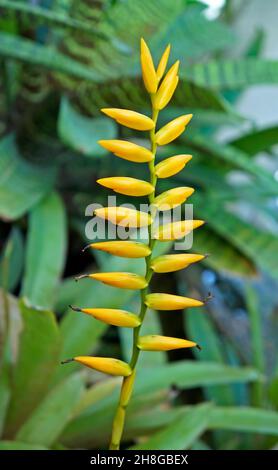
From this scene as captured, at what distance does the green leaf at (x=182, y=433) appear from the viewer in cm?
41

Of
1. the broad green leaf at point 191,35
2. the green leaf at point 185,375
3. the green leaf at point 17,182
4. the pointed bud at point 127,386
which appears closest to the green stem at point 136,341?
the pointed bud at point 127,386

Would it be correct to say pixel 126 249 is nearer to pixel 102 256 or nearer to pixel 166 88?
pixel 166 88

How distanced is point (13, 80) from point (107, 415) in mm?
450

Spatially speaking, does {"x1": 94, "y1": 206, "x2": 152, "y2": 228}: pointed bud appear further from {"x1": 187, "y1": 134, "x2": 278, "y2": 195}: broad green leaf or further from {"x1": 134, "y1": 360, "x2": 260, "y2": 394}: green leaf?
{"x1": 187, "y1": 134, "x2": 278, "y2": 195}: broad green leaf

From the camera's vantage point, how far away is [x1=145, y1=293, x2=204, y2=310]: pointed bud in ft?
0.59

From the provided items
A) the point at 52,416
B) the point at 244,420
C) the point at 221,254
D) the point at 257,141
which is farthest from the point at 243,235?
the point at 52,416

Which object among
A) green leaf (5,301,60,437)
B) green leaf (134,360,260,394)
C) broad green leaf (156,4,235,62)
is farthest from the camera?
broad green leaf (156,4,235,62)

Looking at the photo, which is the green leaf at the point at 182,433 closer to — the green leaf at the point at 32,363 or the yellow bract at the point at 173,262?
the green leaf at the point at 32,363

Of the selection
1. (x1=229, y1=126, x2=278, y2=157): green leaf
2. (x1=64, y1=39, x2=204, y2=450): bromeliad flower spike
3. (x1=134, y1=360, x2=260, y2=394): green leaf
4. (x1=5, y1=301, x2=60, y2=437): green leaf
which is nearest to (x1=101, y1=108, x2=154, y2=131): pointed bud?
(x1=64, y1=39, x2=204, y2=450): bromeliad flower spike

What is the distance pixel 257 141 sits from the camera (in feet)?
2.68

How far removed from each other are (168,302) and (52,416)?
0.89 feet

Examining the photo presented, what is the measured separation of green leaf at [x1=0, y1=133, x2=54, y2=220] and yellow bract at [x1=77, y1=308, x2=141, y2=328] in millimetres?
419

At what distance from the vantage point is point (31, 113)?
0.74 m
